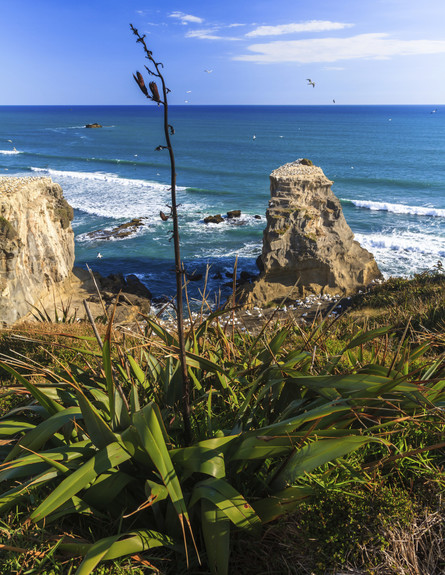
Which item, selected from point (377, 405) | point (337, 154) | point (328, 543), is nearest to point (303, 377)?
point (377, 405)

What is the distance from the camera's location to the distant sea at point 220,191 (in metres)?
25.0

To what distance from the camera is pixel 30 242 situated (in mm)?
14977

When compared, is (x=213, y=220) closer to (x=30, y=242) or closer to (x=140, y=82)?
(x=30, y=242)

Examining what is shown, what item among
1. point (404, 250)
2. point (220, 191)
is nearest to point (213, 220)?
point (220, 191)

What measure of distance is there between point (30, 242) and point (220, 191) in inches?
1034

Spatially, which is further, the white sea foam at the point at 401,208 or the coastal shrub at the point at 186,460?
the white sea foam at the point at 401,208

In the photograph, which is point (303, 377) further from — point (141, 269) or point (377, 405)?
point (141, 269)

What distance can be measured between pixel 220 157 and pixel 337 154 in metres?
15.9

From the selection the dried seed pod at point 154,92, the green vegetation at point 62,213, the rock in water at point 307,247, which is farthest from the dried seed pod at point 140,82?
the green vegetation at point 62,213

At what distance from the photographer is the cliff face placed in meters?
13.4

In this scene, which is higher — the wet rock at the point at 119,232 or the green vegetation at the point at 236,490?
the green vegetation at the point at 236,490

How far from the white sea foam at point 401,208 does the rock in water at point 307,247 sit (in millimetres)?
15986

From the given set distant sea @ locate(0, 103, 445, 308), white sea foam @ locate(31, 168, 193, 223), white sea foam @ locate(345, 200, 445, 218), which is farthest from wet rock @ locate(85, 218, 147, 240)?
white sea foam @ locate(345, 200, 445, 218)

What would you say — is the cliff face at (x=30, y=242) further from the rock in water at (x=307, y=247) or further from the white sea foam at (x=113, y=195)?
the white sea foam at (x=113, y=195)
